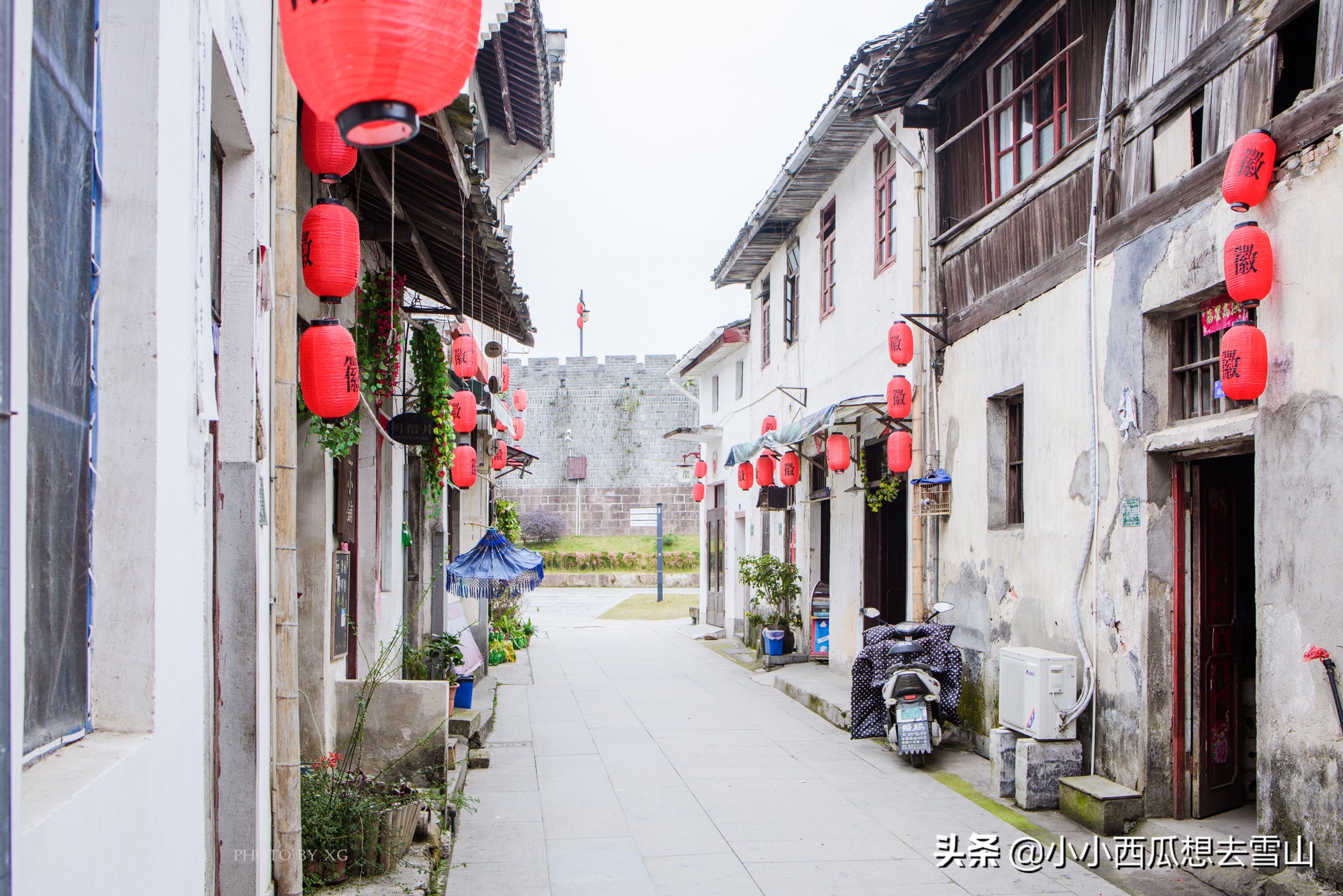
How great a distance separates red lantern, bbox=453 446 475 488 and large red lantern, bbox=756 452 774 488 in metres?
5.69

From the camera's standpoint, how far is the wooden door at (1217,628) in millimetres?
6883

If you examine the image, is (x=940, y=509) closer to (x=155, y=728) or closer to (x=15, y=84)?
(x=155, y=728)

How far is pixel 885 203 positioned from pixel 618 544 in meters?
27.7

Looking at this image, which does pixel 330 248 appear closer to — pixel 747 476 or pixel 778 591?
pixel 778 591

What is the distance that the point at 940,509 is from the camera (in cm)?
1044

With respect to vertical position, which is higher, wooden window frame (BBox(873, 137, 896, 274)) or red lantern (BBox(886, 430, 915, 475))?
wooden window frame (BBox(873, 137, 896, 274))

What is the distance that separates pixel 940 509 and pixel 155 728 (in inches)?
338

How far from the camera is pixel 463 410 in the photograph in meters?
11.4

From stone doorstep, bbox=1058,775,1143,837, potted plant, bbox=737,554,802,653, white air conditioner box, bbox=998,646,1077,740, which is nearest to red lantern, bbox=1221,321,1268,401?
white air conditioner box, bbox=998,646,1077,740

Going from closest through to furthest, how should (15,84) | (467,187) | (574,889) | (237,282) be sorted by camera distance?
(15,84), (237,282), (574,889), (467,187)

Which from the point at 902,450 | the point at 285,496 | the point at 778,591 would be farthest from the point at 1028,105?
the point at 778,591

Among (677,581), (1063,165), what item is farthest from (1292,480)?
(677,581)

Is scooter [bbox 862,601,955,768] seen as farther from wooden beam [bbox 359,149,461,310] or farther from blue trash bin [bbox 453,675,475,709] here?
wooden beam [bbox 359,149,461,310]

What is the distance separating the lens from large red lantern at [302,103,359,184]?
217 inches
